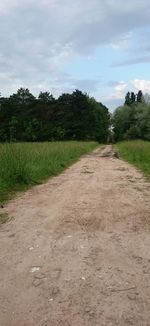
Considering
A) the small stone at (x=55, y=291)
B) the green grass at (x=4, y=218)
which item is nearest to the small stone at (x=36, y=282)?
the small stone at (x=55, y=291)

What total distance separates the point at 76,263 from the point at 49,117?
72.4 m

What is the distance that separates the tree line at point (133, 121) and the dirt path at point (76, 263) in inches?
2401

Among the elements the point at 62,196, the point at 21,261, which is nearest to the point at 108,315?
the point at 21,261

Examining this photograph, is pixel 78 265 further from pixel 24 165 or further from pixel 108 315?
pixel 24 165

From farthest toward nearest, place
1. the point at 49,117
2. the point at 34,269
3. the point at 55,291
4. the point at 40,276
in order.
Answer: the point at 49,117 → the point at 34,269 → the point at 40,276 → the point at 55,291

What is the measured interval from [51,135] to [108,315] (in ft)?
232

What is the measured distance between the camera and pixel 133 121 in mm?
90125

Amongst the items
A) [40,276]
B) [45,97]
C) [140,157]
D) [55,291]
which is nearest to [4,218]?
[40,276]

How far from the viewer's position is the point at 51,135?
7394cm

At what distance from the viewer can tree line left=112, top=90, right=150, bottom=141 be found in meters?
71.7

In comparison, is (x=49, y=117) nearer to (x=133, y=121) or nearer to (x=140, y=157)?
(x=133, y=121)

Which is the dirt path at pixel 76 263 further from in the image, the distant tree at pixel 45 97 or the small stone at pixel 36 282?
the distant tree at pixel 45 97

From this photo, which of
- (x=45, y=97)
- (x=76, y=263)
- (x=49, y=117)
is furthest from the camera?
(x=45, y=97)

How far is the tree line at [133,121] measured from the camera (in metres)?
71.7
